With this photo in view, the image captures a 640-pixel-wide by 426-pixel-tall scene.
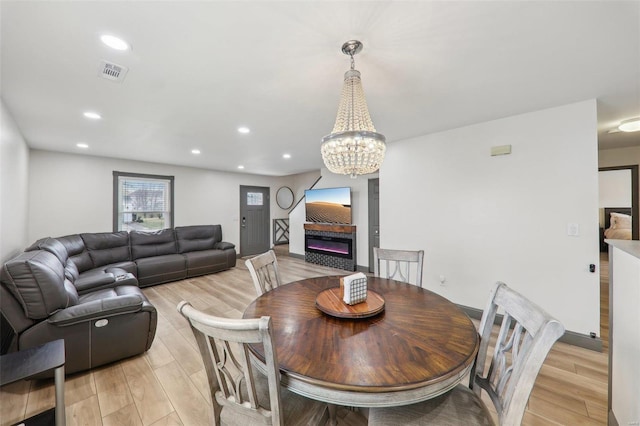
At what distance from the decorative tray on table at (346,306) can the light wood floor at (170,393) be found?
0.82 metres

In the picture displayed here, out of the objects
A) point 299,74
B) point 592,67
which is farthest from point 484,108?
point 299,74

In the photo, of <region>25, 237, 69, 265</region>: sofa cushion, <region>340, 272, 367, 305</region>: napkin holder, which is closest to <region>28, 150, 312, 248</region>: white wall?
<region>25, 237, 69, 265</region>: sofa cushion

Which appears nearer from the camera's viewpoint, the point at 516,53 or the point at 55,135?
the point at 516,53

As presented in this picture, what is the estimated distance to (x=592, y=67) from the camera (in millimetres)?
1833

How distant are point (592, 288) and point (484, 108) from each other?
2092 millimetres

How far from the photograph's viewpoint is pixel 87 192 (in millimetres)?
4641

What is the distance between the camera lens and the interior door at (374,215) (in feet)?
17.1

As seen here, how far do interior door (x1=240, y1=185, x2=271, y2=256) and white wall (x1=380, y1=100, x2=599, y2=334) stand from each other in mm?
4865

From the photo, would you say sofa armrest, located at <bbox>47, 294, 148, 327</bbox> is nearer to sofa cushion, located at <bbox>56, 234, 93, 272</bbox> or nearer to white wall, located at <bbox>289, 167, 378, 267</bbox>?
sofa cushion, located at <bbox>56, 234, 93, 272</bbox>

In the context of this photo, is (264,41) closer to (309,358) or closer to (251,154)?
(309,358)

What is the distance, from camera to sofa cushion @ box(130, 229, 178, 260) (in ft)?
15.5

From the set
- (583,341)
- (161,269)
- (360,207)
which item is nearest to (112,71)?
(161,269)

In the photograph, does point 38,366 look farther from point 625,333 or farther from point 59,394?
point 625,333

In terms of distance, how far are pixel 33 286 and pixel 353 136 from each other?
262cm
